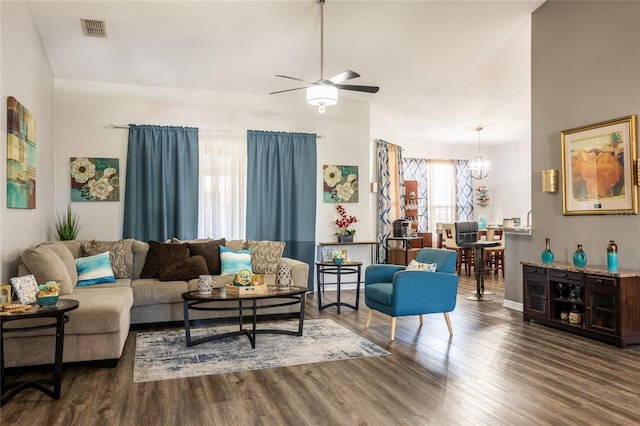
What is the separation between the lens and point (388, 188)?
9.73m

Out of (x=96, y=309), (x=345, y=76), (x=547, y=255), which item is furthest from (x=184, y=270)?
→ (x=547, y=255)

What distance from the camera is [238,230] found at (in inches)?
279

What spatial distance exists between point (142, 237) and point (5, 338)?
3.24 metres

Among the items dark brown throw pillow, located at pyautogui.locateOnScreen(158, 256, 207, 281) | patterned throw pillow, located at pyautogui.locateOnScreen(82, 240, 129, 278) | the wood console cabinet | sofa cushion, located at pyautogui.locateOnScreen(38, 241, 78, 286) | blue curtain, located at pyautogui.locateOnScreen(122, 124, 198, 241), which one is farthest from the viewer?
blue curtain, located at pyautogui.locateOnScreen(122, 124, 198, 241)

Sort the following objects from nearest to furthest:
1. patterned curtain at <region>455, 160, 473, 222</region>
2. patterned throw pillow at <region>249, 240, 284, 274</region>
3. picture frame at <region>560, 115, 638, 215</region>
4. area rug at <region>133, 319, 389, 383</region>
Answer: area rug at <region>133, 319, 389, 383</region> → picture frame at <region>560, 115, 638, 215</region> → patterned throw pillow at <region>249, 240, 284, 274</region> → patterned curtain at <region>455, 160, 473, 222</region>

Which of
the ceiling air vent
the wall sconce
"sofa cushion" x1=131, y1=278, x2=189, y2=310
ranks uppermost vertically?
the ceiling air vent

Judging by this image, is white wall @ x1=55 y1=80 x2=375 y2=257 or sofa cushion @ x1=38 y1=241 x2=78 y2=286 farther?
white wall @ x1=55 y1=80 x2=375 y2=257

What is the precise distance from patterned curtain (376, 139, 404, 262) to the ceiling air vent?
18.9 feet

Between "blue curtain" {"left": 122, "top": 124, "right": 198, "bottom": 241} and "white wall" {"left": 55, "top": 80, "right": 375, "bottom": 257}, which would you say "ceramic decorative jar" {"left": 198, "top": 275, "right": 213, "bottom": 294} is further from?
"white wall" {"left": 55, "top": 80, "right": 375, "bottom": 257}

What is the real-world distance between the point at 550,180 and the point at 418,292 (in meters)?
2.21

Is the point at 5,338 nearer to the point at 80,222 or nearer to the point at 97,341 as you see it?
the point at 97,341

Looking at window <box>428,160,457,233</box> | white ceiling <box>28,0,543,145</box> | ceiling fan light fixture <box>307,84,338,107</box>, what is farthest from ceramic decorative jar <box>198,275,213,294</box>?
window <box>428,160,457,233</box>

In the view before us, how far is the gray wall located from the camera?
446 centimetres

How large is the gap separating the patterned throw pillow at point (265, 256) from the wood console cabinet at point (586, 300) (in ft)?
9.55
